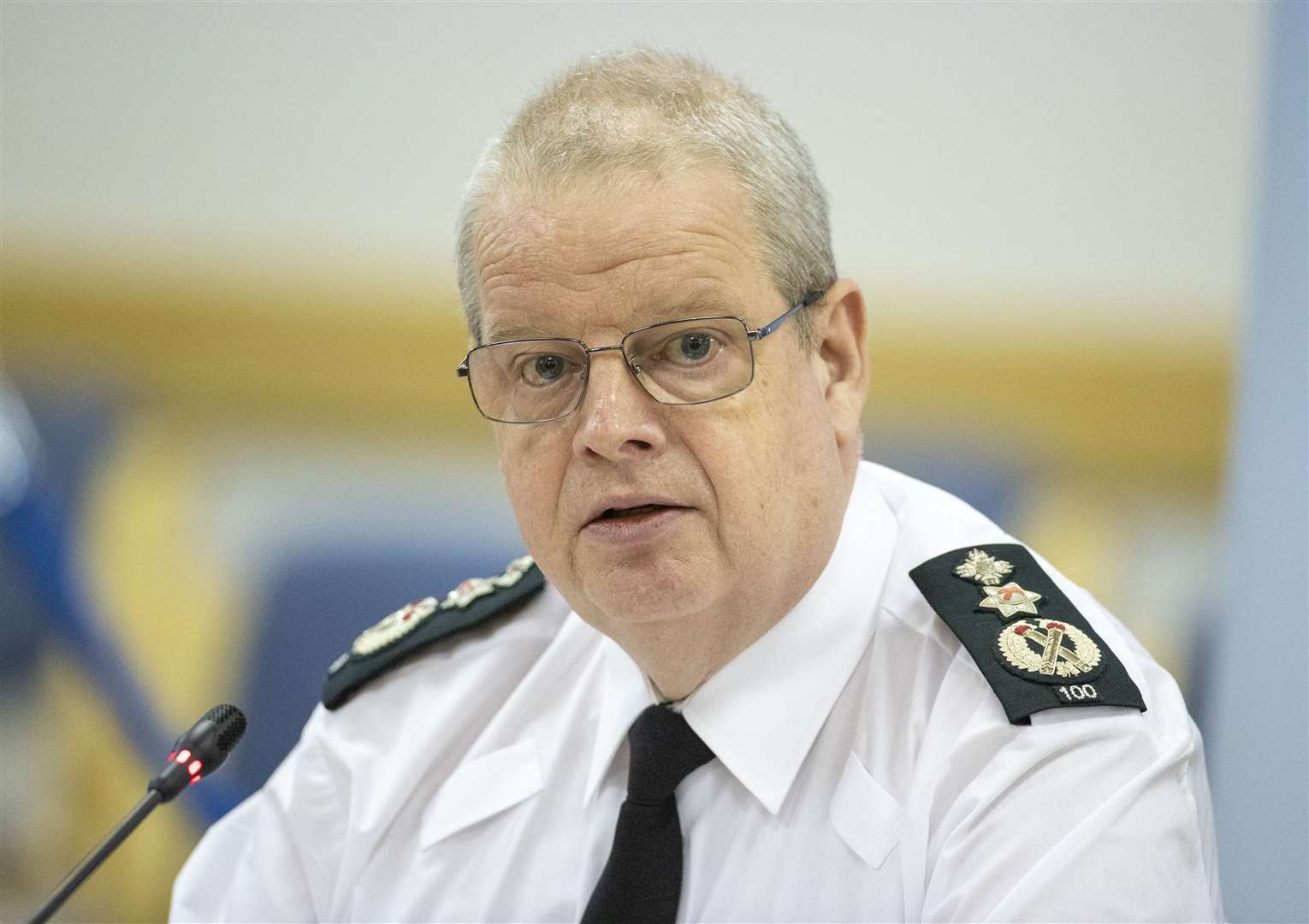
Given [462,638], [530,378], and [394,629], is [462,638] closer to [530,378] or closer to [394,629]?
[394,629]

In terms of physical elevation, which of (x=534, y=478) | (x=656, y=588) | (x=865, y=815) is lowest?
(x=865, y=815)

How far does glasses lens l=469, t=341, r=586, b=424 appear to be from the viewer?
134cm

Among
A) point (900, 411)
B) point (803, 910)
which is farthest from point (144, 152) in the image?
point (803, 910)

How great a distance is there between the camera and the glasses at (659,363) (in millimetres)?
1285

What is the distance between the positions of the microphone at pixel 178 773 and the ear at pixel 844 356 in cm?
76

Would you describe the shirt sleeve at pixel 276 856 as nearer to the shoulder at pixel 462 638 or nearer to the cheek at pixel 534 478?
the shoulder at pixel 462 638

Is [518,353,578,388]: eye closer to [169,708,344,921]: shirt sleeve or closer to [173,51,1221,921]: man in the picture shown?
[173,51,1221,921]: man

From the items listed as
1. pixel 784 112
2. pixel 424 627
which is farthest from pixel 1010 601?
pixel 784 112

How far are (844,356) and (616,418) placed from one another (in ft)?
1.18

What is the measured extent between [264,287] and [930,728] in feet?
6.45

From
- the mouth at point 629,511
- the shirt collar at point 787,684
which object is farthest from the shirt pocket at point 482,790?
the mouth at point 629,511

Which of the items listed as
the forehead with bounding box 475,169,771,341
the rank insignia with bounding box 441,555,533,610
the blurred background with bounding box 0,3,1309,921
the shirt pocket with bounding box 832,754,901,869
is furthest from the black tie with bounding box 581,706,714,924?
the blurred background with bounding box 0,3,1309,921

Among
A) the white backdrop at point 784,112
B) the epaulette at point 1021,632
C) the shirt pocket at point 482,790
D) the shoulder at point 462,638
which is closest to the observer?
the epaulette at point 1021,632

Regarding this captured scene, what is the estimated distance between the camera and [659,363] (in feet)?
4.26
